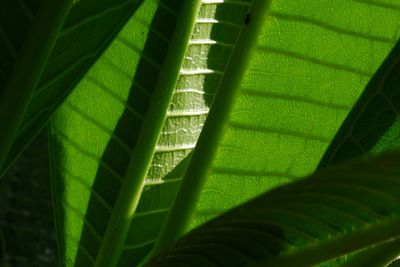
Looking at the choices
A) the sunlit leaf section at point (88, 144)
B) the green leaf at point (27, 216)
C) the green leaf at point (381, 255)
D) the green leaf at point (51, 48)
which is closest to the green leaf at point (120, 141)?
the sunlit leaf section at point (88, 144)

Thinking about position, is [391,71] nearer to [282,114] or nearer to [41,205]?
[282,114]

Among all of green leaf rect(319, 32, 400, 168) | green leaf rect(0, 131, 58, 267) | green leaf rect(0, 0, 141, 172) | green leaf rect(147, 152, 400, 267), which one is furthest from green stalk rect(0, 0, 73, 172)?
green leaf rect(0, 131, 58, 267)

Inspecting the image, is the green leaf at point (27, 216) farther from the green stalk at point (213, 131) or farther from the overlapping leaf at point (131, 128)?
the green stalk at point (213, 131)

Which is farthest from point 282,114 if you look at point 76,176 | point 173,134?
point 76,176

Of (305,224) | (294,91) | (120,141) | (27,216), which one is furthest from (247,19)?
(27,216)

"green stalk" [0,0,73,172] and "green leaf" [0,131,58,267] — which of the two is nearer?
"green stalk" [0,0,73,172]

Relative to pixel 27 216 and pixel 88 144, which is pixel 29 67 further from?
pixel 27 216

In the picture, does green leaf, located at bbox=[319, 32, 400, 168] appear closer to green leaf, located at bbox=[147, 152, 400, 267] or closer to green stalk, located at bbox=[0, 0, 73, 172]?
green leaf, located at bbox=[147, 152, 400, 267]
